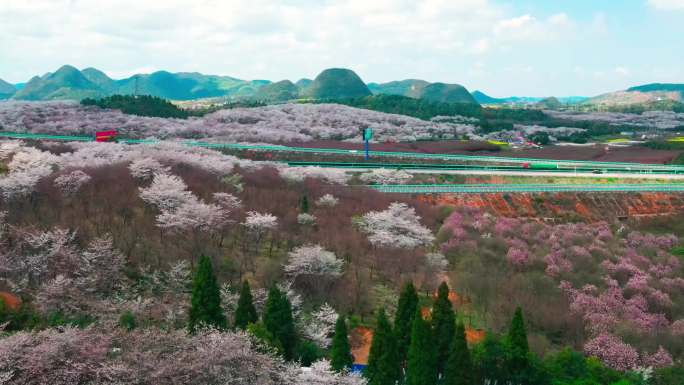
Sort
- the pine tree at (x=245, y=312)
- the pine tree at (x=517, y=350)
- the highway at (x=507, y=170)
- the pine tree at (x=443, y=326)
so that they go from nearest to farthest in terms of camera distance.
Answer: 1. the pine tree at (x=517, y=350)
2. the pine tree at (x=443, y=326)
3. the pine tree at (x=245, y=312)
4. the highway at (x=507, y=170)

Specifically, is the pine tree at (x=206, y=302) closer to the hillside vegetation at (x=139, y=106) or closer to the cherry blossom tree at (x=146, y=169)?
the cherry blossom tree at (x=146, y=169)

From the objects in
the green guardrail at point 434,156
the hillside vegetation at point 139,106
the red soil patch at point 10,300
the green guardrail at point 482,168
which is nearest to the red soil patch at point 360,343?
the red soil patch at point 10,300

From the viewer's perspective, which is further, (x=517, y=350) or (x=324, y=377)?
(x=517, y=350)

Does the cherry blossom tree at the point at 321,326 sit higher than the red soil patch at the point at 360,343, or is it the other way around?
the cherry blossom tree at the point at 321,326

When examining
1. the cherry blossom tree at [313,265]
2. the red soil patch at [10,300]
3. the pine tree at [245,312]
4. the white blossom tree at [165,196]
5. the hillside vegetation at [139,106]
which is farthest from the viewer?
the hillside vegetation at [139,106]

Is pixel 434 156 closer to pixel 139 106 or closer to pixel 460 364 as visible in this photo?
pixel 460 364

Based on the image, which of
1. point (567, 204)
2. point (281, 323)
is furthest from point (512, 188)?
point (281, 323)

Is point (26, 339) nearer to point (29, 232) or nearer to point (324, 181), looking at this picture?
point (29, 232)
